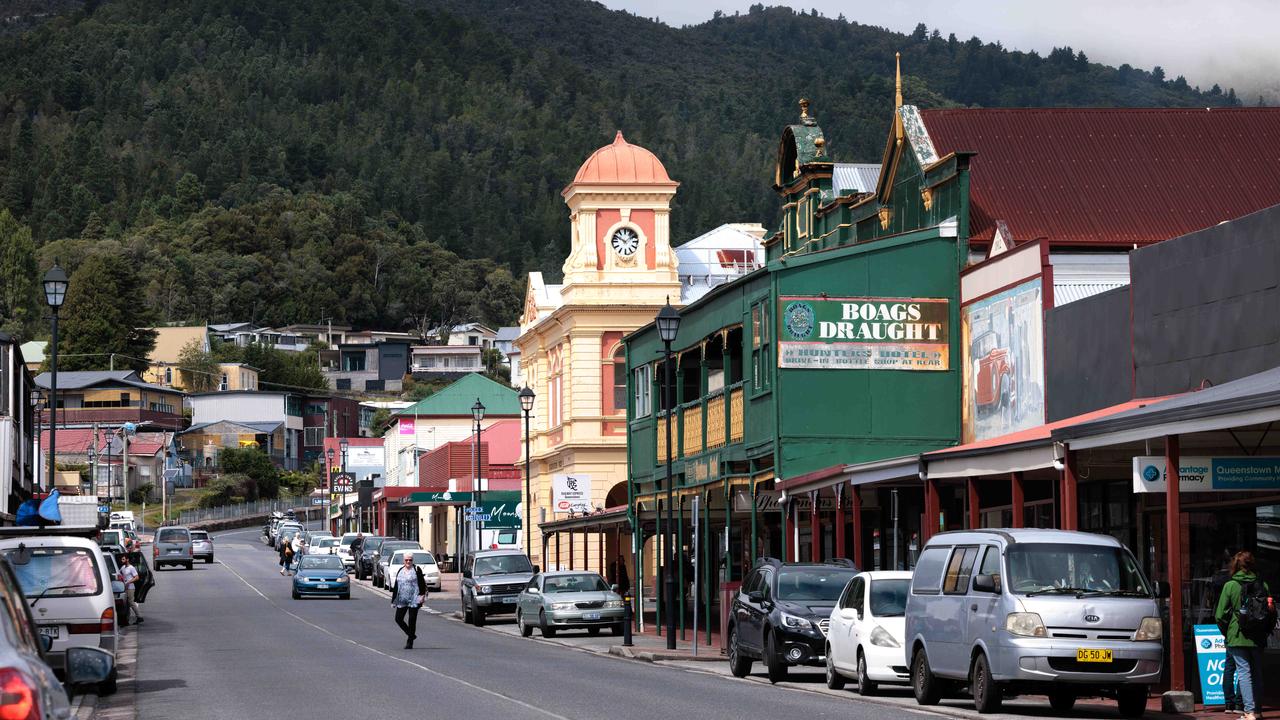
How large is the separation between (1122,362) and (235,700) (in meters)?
13.6

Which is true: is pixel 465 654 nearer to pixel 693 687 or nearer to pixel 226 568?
pixel 693 687

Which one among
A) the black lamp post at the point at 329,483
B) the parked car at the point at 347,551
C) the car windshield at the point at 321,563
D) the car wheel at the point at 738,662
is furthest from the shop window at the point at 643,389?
the black lamp post at the point at 329,483

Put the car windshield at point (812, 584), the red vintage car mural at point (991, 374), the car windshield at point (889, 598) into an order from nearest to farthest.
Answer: the car windshield at point (889, 598) < the car windshield at point (812, 584) < the red vintage car mural at point (991, 374)

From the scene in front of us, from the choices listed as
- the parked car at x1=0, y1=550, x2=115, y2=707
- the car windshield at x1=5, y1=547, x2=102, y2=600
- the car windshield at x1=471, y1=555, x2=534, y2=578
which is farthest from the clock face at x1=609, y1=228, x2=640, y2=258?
the parked car at x1=0, y1=550, x2=115, y2=707

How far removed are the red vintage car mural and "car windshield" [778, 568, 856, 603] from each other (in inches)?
269

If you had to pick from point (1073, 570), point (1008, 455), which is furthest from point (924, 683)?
point (1008, 455)

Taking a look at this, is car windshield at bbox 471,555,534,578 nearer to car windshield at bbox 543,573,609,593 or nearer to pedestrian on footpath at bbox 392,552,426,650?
car windshield at bbox 543,573,609,593

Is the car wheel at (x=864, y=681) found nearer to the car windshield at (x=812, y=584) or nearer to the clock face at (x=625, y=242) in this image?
the car windshield at (x=812, y=584)

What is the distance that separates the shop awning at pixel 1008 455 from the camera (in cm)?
2289

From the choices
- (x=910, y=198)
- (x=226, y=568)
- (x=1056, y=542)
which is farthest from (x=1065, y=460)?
(x=226, y=568)

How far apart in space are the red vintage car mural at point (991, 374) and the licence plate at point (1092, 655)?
13962mm

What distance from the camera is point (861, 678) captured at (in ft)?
77.4

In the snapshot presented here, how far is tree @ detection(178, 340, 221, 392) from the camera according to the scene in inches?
6954

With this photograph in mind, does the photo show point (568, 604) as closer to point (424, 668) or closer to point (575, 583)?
point (575, 583)
